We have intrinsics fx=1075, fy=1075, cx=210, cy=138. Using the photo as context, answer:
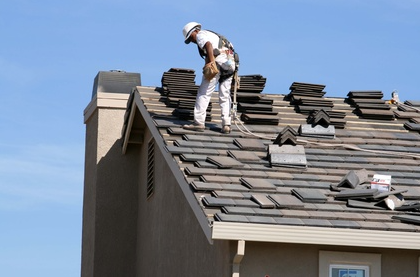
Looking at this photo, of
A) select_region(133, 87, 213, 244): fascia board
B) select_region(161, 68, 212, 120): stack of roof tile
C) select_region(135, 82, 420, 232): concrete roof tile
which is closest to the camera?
select_region(133, 87, 213, 244): fascia board

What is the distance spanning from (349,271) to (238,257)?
157 cm

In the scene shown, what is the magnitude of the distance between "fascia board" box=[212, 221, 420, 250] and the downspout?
8cm

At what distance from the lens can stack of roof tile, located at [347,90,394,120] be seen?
56.5 ft

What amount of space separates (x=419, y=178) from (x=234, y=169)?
2.57 m

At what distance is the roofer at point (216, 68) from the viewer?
50.9 feet

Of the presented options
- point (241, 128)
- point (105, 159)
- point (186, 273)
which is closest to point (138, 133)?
point (105, 159)

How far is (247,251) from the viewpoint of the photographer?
12547 millimetres

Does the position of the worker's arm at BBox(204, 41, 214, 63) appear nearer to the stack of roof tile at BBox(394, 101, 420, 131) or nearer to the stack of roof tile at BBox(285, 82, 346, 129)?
the stack of roof tile at BBox(285, 82, 346, 129)

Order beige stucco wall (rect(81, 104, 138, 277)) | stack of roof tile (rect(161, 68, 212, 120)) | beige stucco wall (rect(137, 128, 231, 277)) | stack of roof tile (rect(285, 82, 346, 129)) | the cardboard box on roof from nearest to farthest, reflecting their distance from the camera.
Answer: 1. beige stucco wall (rect(137, 128, 231, 277))
2. the cardboard box on roof
3. stack of roof tile (rect(161, 68, 212, 120))
4. stack of roof tile (rect(285, 82, 346, 129))
5. beige stucco wall (rect(81, 104, 138, 277))

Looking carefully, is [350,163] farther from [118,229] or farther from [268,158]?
[118,229]

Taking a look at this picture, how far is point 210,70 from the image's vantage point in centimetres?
1532

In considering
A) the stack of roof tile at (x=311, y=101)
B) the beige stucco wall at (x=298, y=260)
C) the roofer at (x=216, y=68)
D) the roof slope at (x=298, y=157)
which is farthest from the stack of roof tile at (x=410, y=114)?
the beige stucco wall at (x=298, y=260)

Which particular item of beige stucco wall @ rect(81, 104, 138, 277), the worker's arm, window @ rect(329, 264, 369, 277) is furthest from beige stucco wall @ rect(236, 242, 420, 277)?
beige stucco wall @ rect(81, 104, 138, 277)

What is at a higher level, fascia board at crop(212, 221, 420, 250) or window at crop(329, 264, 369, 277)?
fascia board at crop(212, 221, 420, 250)
